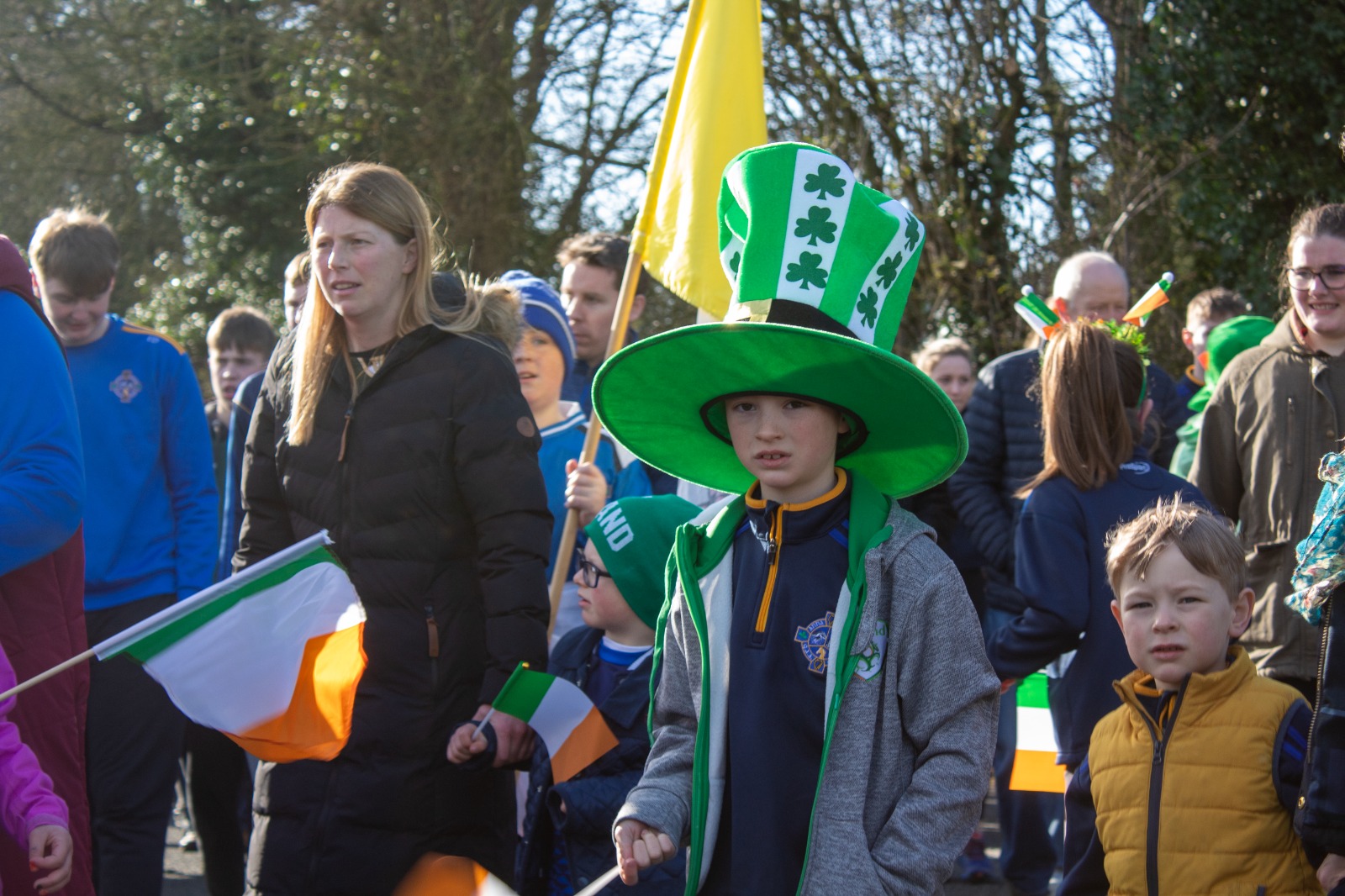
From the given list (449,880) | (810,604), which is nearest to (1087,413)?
(810,604)

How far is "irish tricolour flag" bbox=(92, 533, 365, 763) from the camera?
2923mm

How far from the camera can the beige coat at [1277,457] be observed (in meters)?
4.27

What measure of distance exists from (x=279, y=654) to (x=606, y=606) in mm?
1010

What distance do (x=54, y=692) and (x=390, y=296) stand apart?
1220mm

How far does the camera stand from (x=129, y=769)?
428 cm

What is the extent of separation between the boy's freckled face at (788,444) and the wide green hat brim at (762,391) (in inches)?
1.3

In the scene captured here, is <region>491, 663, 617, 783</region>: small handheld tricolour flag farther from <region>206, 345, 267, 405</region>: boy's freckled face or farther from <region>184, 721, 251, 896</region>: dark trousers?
<region>206, 345, 267, 405</region>: boy's freckled face

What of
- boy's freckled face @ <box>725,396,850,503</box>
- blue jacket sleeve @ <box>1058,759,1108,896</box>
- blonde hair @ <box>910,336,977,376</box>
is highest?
blonde hair @ <box>910,336,977,376</box>

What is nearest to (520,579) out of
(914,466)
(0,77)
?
(914,466)

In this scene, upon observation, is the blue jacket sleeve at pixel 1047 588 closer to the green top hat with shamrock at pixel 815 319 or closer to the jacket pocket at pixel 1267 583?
the jacket pocket at pixel 1267 583

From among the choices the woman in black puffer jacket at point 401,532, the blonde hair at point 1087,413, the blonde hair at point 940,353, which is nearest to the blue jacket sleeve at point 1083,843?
the blonde hair at point 1087,413

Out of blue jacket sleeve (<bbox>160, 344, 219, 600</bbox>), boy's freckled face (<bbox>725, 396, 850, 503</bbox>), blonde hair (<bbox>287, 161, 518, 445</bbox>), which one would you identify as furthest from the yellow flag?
boy's freckled face (<bbox>725, 396, 850, 503</bbox>)

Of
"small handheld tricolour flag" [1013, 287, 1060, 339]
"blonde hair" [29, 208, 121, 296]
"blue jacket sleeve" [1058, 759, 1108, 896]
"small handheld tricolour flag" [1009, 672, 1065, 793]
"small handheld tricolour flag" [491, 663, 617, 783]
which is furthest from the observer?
"small handheld tricolour flag" [1013, 287, 1060, 339]

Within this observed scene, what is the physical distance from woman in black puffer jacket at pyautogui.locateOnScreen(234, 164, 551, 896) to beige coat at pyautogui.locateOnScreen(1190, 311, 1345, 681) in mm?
2270
